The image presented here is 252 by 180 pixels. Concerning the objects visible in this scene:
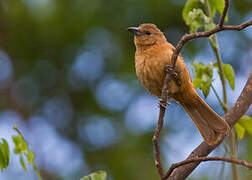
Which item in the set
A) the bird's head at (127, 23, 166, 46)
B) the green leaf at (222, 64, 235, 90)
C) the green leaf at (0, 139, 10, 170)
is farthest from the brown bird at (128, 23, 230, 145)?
the green leaf at (0, 139, 10, 170)

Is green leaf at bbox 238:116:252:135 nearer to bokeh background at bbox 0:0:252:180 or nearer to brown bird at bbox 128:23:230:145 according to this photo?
brown bird at bbox 128:23:230:145

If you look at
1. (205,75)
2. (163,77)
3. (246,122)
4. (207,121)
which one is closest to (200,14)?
(205,75)

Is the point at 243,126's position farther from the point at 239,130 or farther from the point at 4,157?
the point at 4,157

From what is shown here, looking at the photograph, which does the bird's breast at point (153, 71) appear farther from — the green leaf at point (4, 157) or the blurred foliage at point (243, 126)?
the green leaf at point (4, 157)

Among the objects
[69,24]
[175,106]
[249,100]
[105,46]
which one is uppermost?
[69,24]

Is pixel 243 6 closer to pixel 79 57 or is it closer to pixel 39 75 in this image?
pixel 79 57

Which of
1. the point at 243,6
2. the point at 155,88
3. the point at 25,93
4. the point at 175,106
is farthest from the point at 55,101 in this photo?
the point at 155,88

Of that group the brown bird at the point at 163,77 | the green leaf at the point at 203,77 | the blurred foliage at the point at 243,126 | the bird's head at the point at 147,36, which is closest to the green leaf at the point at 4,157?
the green leaf at the point at 203,77

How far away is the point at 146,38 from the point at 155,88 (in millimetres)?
485

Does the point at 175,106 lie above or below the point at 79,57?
below

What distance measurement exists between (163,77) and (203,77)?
0.57 meters

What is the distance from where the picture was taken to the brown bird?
11.5ft

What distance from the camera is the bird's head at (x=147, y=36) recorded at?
12.8 ft

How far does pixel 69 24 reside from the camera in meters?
6.36
